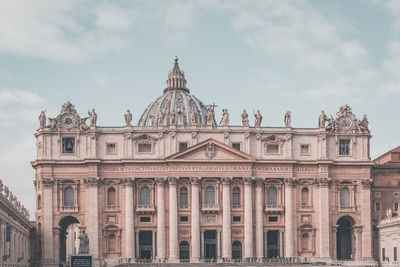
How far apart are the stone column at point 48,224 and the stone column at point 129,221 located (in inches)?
383

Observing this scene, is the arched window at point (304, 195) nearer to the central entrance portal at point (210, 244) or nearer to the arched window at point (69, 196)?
the central entrance portal at point (210, 244)

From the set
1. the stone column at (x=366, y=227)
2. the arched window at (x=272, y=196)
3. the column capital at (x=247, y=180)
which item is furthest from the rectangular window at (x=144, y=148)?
the stone column at (x=366, y=227)

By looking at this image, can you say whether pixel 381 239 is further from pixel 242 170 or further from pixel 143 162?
pixel 143 162

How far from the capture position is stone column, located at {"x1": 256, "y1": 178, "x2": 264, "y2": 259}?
111 m

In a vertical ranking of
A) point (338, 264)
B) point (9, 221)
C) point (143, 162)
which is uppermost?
point (143, 162)

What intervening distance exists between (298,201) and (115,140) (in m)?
27.1

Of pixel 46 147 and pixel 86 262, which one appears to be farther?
pixel 46 147

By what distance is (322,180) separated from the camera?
11231 cm

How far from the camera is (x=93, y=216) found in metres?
109

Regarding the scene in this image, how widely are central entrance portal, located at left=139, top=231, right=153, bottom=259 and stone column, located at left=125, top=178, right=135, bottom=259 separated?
272 cm

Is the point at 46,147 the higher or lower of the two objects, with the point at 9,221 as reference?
higher

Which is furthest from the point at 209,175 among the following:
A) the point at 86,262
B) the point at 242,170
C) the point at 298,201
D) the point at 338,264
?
the point at 86,262

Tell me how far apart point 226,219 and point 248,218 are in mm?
3057

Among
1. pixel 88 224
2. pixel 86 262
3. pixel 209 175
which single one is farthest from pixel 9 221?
pixel 209 175
